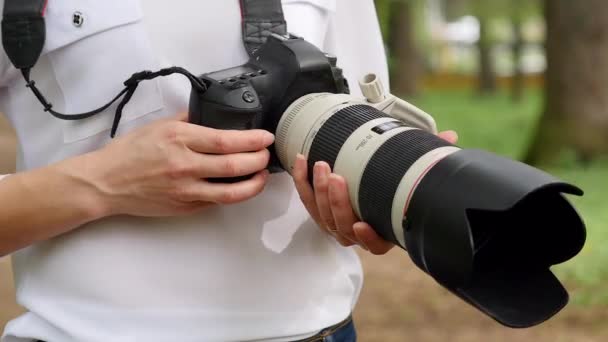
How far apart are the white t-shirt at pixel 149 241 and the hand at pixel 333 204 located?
11 cm

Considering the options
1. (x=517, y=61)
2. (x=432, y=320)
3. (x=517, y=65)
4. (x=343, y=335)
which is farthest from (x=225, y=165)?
(x=517, y=61)

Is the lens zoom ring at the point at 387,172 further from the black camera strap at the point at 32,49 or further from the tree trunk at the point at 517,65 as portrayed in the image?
the tree trunk at the point at 517,65

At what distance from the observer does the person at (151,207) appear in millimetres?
1137

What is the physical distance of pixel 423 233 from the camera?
0.99m

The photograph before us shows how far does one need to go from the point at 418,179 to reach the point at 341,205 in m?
0.13

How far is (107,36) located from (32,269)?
0.34m

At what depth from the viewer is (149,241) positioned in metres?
1.21

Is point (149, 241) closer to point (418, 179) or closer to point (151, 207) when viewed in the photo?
point (151, 207)

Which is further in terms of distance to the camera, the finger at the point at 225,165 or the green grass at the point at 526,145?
the green grass at the point at 526,145

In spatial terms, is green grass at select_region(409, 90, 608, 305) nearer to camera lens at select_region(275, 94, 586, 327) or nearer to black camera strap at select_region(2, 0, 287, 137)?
camera lens at select_region(275, 94, 586, 327)

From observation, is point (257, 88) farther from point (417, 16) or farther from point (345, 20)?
point (417, 16)

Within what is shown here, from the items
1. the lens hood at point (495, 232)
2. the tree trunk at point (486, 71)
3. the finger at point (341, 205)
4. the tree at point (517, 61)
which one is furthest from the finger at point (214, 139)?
the tree trunk at point (486, 71)

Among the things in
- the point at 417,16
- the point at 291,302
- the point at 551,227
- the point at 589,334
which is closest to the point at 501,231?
the point at 551,227

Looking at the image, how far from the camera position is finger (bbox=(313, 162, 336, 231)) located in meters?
1.12
